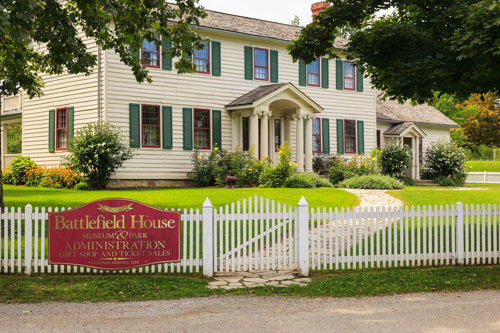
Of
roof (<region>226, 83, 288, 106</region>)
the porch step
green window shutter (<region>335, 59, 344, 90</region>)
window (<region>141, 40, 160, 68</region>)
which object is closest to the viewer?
window (<region>141, 40, 160, 68</region>)

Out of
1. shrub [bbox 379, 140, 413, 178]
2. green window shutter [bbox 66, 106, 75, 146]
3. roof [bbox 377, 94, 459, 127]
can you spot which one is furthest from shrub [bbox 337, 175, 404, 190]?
green window shutter [bbox 66, 106, 75, 146]

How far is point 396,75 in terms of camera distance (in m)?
9.25

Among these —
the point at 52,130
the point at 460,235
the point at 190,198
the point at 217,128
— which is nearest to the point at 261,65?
the point at 217,128

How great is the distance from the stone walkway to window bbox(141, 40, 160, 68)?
45.8 feet

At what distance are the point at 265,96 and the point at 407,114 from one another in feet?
45.3

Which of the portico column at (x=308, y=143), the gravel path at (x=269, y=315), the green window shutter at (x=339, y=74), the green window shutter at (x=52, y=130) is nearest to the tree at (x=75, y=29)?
the gravel path at (x=269, y=315)

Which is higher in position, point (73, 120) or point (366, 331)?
Result: point (73, 120)

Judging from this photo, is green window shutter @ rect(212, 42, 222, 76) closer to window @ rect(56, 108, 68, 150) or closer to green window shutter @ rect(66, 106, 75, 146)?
green window shutter @ rect(66, 106, 75, 146)

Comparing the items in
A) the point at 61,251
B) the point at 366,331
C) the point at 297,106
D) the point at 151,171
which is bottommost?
the point at 366,331

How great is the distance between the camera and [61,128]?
69.5 feet

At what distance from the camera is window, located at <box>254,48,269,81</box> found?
2339cm

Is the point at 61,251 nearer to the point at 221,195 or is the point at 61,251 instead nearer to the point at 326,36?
the point at 326,36

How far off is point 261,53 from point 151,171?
25.2 ft

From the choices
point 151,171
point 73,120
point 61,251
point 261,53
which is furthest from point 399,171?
point 61,251
